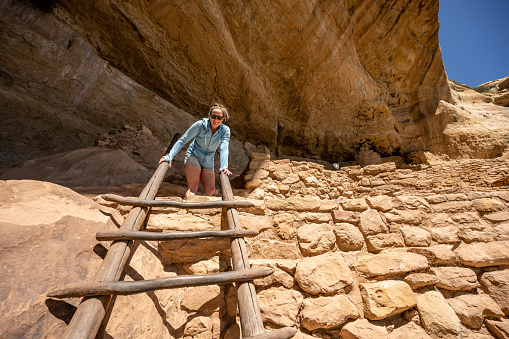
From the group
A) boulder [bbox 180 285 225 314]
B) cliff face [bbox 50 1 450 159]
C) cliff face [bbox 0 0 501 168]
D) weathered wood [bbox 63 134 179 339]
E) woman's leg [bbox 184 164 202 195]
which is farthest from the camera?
cliff face [bbox 50 1 450 159]

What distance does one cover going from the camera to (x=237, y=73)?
5.22 metres

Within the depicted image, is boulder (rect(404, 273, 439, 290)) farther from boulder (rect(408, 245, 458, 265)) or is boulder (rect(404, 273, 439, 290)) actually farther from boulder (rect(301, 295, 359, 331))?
boulder (rect(301, 295, 359, 331))

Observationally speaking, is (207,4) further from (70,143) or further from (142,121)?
(70,143)

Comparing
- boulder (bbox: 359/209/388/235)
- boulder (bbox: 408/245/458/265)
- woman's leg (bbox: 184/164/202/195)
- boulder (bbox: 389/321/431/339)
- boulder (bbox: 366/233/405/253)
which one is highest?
woman's leg (bbox: 184/164/202/195)

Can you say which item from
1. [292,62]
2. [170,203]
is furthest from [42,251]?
[292,62]

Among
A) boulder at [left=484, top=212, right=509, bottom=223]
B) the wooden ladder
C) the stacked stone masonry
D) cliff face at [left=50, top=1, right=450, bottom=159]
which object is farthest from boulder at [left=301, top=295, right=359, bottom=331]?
cliff face at [left=50, top=1, right=450, bottom=159]

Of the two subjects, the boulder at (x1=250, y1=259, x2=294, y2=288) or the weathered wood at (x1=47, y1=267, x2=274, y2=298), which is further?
the boulder at (x1=250, y1=259, x2=294, y2=288)

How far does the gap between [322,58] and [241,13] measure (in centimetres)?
247

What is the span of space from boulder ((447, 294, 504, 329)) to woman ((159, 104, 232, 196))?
2.15 meters

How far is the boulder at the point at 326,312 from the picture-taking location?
1.28 m

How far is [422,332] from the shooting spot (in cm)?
138

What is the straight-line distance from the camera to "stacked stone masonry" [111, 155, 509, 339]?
4.33ft

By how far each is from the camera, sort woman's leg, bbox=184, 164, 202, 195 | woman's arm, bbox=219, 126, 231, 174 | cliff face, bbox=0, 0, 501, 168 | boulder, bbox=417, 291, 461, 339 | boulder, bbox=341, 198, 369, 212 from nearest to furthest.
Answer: boulder, bbox=417, 291, 461, 339 < boulder, bbox=341, 198, 369, 212 < woman's arm, bbox=219, 126, 231, 174 < woman's leg, bbox=184, 164, 202, 195 < cliff face, bbox=0, 0, 501, 168

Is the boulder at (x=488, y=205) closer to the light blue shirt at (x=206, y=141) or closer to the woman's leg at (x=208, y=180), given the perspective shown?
the light blue shirt at (x=206, y=141)
